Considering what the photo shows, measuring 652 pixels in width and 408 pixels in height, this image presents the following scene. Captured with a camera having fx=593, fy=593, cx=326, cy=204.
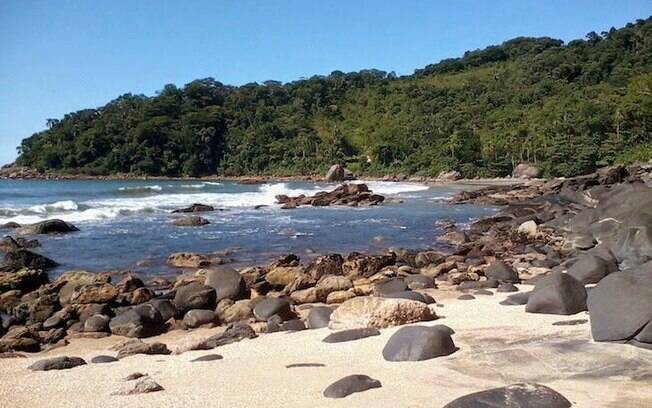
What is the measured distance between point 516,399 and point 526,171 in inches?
2336

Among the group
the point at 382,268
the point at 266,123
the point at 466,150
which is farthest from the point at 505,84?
the point at 382,268

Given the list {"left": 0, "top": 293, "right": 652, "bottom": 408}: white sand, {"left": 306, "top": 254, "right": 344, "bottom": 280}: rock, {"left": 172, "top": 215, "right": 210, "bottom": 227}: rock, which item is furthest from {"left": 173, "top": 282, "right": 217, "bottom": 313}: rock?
{"left": 172, "top": 215, "right": 210, "bottom": 227}: rock

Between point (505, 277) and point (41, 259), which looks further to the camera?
point (41, 259)

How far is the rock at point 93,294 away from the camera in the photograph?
11.2 m

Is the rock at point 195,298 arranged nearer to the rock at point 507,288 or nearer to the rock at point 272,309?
the rock at point 272,309

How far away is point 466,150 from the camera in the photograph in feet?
238

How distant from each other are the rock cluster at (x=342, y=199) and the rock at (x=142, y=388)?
31.6m

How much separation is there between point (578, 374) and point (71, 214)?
29466 millimetres

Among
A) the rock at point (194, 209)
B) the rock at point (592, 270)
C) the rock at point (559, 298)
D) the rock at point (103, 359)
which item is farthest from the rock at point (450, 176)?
the rock at point (103, 359)

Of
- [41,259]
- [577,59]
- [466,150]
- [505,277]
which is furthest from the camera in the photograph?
[577,59]

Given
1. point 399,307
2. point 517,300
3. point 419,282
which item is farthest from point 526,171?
point 399,307

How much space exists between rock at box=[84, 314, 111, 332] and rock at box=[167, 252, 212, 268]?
588 centimetres

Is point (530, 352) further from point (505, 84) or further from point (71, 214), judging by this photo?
point (505, 84)

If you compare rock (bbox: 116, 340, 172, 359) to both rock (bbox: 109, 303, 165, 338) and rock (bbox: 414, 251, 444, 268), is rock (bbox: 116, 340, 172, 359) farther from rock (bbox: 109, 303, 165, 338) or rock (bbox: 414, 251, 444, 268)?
rock (bbox: 414, 251, 444, 268)
